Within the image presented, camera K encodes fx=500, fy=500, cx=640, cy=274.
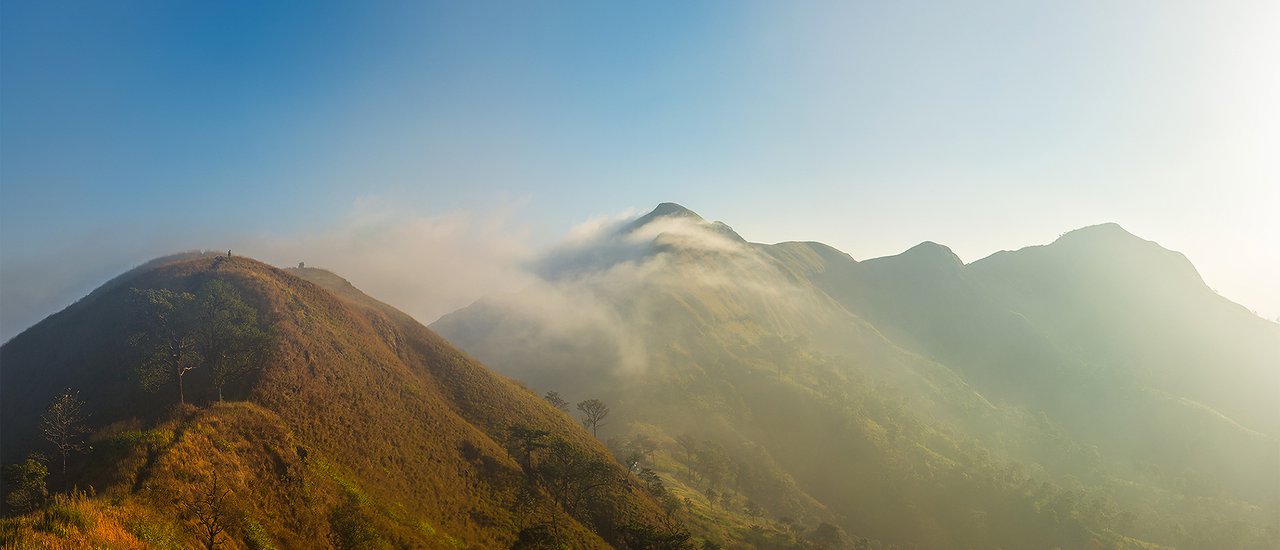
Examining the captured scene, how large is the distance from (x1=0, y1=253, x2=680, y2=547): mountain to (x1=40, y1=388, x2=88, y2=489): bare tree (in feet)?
3.89

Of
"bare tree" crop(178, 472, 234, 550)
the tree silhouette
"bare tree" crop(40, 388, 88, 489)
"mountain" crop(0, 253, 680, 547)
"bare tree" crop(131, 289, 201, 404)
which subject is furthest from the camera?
the tree silhouette

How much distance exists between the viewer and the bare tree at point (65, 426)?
51.9 metres

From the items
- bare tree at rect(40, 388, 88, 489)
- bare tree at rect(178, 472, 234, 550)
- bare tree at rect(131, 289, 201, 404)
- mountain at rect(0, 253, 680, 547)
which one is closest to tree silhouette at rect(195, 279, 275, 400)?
bare tree at rect(131, 289, 201, 404)

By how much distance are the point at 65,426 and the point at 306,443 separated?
25169mm

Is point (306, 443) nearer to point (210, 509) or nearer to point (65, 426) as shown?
point (210, 509)

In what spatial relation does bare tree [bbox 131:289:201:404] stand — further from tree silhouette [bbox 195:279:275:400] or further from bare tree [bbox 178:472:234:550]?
bare tree [bbox 178:472:234:550]

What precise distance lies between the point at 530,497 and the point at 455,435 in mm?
16607

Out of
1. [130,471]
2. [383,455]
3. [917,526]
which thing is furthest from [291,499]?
[917,526]

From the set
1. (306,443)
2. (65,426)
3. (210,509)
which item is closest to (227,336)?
(65,426)

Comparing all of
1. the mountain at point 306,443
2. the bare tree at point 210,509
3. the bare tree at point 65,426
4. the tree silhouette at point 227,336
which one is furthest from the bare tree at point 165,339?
the bare tree at point 210,509

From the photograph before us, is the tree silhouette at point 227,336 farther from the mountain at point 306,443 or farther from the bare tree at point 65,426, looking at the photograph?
the bare tree at point 65,426

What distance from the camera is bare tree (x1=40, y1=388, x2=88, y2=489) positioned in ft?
170

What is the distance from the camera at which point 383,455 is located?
226ft

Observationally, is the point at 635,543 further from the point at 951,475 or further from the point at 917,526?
the point at 951,475
